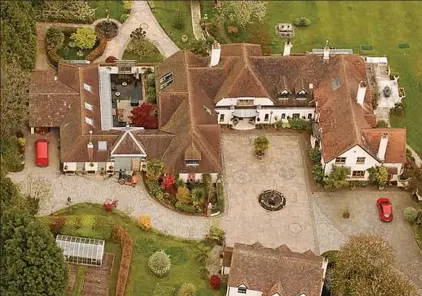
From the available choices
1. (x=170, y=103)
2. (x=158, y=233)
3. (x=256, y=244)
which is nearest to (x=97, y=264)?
(x=158, y=233)

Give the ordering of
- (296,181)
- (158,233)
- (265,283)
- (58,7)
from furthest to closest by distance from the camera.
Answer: (58,7)
(296,181)
(158,233)
(265,283)

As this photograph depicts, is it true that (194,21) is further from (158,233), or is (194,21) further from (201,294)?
(201,294)

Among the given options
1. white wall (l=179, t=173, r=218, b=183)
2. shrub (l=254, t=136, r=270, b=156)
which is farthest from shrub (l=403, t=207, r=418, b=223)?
white wall (l=179, t=173, r=218, b=183)

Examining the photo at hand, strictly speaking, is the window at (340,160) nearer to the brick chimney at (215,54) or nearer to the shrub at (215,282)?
the brick chimney at (215,54)

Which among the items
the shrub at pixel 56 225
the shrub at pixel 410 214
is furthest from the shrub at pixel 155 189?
the shrub at pixel 410 214

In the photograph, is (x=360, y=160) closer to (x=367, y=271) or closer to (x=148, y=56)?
(x=367, y=271)

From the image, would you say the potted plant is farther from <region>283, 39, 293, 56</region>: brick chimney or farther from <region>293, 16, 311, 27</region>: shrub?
<region>293, 16, 311, 27</region>: shrub
